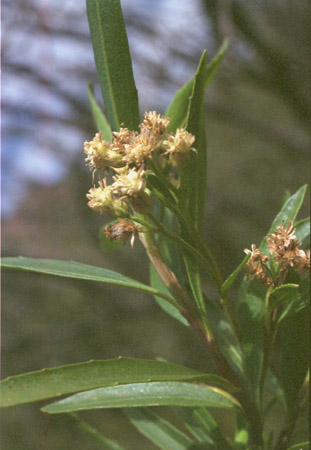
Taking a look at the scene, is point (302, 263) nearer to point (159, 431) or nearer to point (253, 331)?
point (253, 331)

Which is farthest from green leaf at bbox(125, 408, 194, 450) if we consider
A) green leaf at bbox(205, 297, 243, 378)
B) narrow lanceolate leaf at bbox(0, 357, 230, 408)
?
narrow lanceolate leaf at bbox(0, 357, 230, 408)

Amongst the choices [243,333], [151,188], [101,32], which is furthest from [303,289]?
[101,32]

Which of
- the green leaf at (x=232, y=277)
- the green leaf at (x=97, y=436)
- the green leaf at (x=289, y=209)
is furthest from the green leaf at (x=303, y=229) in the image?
the green leaf at (x=97, y=436)

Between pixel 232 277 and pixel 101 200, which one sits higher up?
pixel 101 200

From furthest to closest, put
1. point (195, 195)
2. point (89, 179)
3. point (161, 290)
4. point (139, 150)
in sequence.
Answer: point (89, 179) → point (161, 290) → point (195, 195) → point (139, 150)

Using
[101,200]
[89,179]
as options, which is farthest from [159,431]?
[89,179]

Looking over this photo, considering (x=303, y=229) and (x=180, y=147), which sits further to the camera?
(x=303, y=229)

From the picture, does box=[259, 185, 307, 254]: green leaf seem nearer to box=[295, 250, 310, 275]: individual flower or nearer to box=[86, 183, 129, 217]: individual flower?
box=[295, 250, 310, 275]: individual flower
